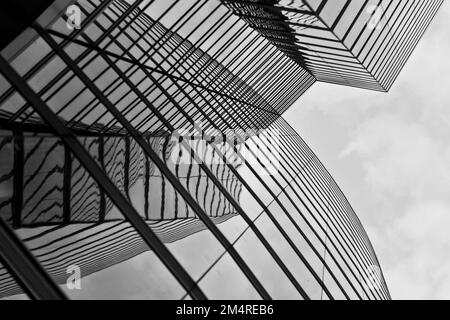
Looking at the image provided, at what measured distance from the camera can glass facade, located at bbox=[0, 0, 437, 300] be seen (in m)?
6.10

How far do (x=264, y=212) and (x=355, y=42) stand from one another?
6.35m

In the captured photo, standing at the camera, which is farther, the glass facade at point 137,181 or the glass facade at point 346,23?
the glass facade at point 346,23

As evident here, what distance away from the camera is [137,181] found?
7.93 m

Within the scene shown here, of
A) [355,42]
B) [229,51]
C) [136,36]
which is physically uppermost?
Result: [229,51]

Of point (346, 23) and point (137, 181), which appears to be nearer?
point (137, 181)

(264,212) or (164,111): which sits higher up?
(164,111)

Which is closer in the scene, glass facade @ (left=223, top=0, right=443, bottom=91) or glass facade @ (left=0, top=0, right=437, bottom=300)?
glass facade @ (left=0, top=0, right=437, bottom=300)

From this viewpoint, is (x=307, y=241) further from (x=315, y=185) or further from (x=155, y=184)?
(x=315, y=185)

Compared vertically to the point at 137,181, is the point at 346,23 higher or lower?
higher

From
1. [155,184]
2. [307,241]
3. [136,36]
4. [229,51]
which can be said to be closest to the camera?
[155,184]

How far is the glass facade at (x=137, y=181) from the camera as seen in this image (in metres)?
6.10
